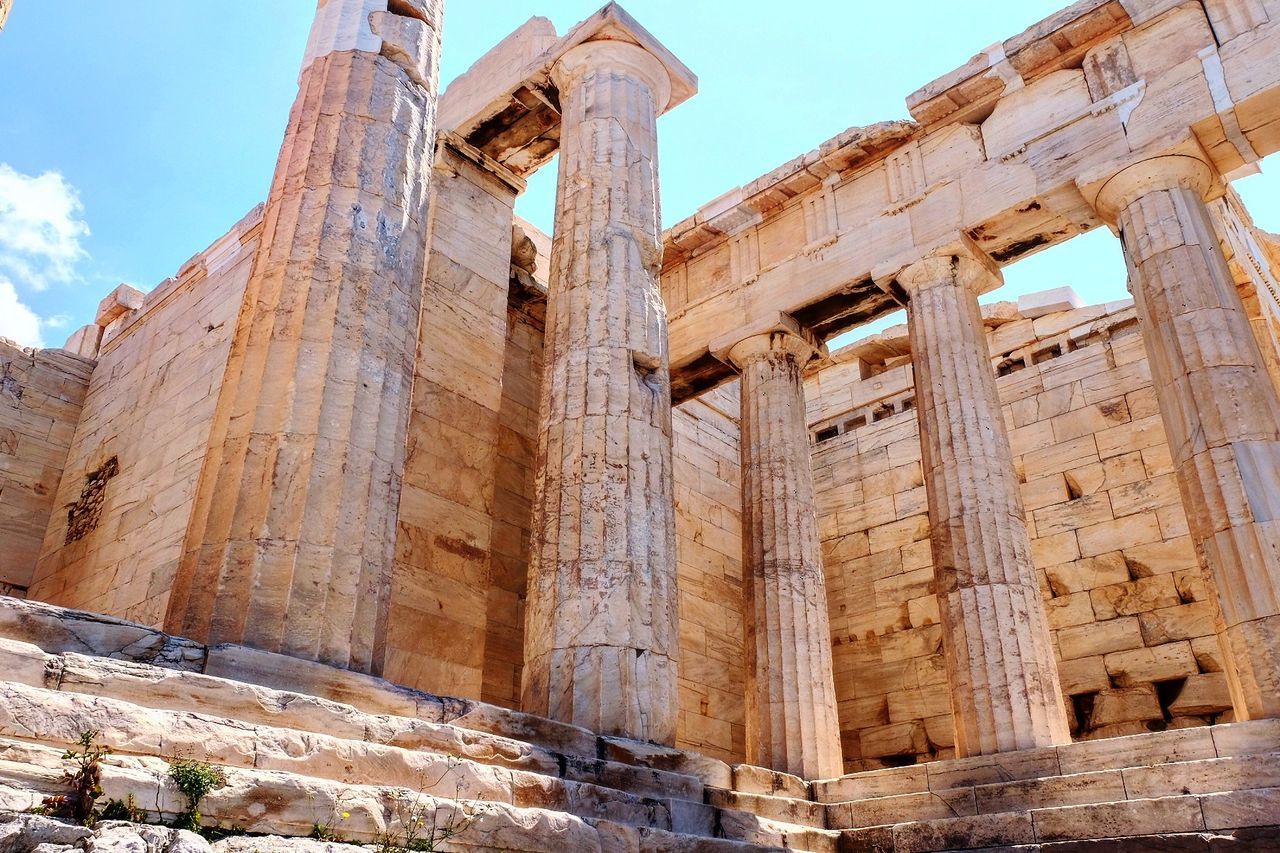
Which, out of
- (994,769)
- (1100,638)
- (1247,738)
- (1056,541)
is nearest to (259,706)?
(994,769)

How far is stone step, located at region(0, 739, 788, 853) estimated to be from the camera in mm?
4340

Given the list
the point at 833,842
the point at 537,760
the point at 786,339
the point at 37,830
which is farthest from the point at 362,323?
the point at 786,339

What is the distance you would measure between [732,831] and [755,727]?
4.41m

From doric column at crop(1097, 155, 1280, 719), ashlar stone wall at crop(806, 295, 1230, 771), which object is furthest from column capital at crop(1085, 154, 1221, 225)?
ashlar stone wall at crop(806, 295, 1230, 771)

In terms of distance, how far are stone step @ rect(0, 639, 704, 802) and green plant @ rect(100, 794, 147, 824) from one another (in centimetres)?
92

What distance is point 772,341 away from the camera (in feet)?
50.1

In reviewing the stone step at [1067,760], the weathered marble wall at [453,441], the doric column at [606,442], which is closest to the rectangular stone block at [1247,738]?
the stone step at [1067,760]

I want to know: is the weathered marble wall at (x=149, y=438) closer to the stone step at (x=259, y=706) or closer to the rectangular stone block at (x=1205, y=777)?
the stone step at (x=259, y=706)

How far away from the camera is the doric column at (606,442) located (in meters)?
8.91

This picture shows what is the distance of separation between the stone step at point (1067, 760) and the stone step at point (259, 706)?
4203mm

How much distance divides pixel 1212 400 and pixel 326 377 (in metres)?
8.37

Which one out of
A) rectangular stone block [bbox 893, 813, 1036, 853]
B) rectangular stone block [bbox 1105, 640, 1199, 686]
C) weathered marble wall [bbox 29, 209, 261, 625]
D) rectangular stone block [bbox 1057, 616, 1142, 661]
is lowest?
rectangular stone block [bbox 893, 813, 1036, 853]

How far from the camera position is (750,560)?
13602mm

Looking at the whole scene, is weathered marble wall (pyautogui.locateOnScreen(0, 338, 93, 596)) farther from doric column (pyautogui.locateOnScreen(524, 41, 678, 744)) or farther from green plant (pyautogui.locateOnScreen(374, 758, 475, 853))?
green plant (pyautogui.locateOnScreen(374, 758, 475, 853))
